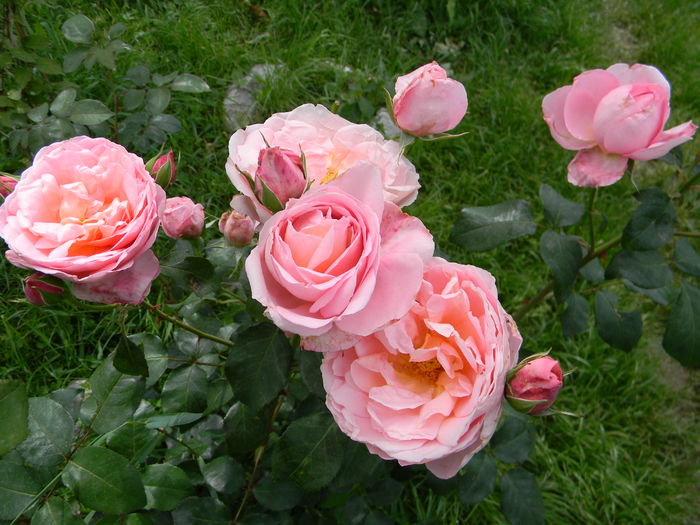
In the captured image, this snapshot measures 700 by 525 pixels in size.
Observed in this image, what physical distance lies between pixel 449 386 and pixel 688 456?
5.85 ft

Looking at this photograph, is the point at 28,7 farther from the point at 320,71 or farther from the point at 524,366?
the point at 524,366

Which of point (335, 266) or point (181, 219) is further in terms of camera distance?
point (181, 219)

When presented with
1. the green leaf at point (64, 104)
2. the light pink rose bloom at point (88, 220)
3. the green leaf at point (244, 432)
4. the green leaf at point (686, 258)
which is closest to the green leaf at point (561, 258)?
the green leaf at point (686, 258)

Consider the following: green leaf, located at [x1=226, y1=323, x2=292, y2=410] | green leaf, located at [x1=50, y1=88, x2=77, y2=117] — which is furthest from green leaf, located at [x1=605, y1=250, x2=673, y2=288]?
green leaf, located at [x1=50, y1=88, x2=77, y2=117]

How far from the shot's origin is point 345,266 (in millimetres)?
674

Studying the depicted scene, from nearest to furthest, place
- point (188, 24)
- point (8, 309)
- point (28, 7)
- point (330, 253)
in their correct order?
point (330, 253)
point (8, 309)
point (28, 7)
point (188, 24)

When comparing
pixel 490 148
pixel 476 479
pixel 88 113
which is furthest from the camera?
pixel 490 148

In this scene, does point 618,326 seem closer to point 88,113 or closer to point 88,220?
point 88,220

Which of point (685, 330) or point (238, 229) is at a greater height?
point (238, 229)

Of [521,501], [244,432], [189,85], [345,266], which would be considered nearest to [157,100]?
[189,85]

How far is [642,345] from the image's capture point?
2.25m

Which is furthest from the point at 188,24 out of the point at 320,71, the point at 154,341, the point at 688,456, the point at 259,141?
the point at 688,456

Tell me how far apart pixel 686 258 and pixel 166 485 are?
1166 millimetres

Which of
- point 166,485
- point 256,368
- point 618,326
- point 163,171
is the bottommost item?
point 618,326
